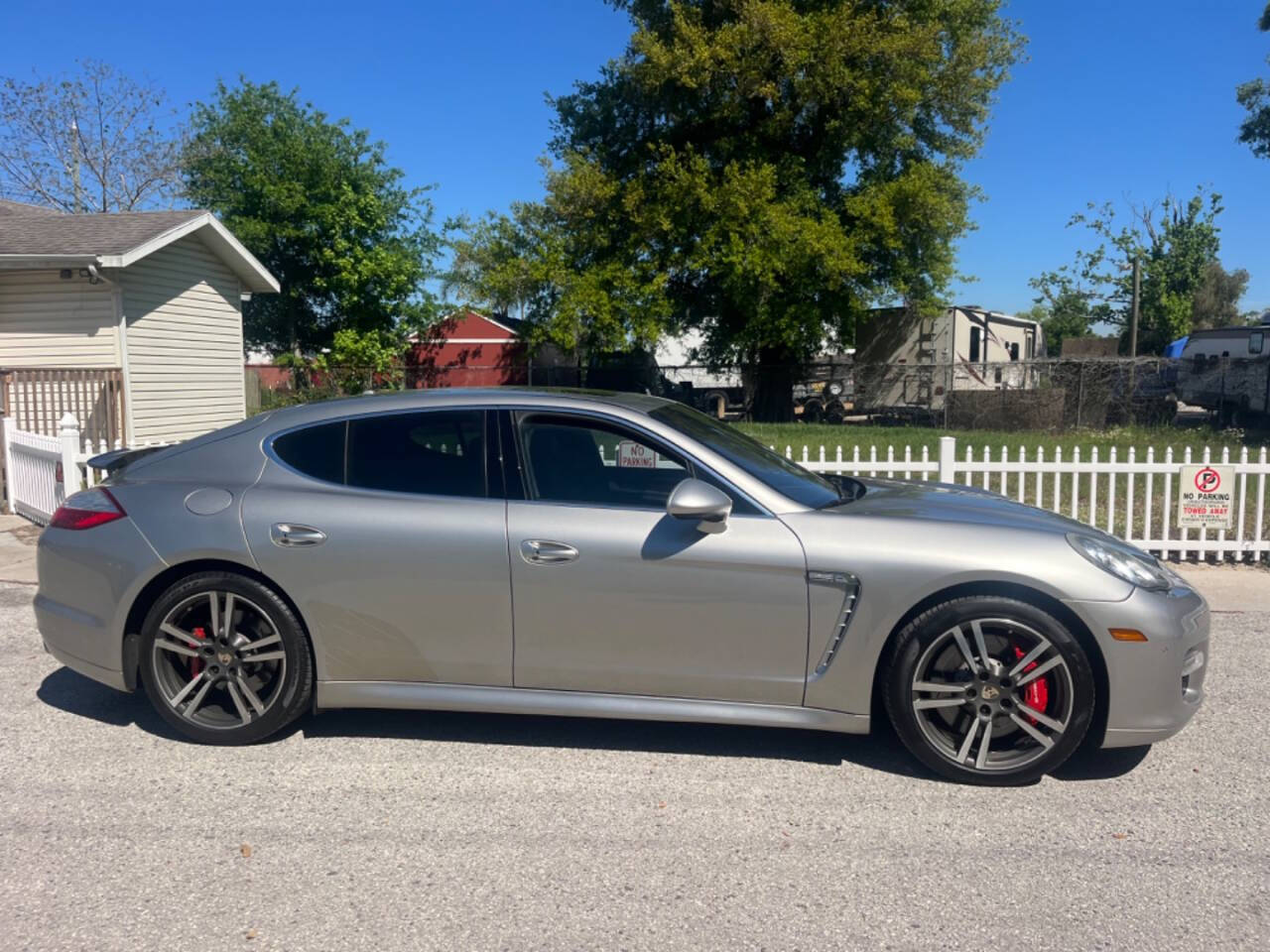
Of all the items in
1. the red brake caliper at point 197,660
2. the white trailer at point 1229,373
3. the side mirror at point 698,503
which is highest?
the white trailer at point 1229,373

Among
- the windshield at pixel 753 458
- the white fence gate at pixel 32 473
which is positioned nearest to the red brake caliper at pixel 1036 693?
the windshield at pixel 753 458

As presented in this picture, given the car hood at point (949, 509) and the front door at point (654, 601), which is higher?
the car hood at point (949, 509)

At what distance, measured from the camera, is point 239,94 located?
30875 mm

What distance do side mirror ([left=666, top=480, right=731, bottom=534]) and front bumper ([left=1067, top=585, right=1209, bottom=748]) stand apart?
1380 mm

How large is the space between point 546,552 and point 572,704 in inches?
25.6

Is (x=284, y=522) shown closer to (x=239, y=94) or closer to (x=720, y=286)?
(x=720, y=286)

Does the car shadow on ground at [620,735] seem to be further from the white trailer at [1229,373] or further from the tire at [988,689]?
the white trailer at [1229,373]

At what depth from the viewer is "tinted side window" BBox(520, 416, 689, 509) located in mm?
4211

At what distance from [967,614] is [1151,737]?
0.88 metres

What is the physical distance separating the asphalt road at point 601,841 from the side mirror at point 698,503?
109 cm

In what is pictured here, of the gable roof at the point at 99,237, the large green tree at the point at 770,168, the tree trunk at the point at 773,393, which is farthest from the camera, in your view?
the tree trunk at the point at 773,393

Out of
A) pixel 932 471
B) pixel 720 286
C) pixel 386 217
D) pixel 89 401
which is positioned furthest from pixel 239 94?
pixel 932 471

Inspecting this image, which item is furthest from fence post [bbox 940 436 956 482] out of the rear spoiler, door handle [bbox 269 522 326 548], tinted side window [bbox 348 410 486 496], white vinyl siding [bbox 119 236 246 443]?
white vinyl siding [bbox 119 236 246 443]

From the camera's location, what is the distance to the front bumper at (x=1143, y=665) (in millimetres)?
3822
